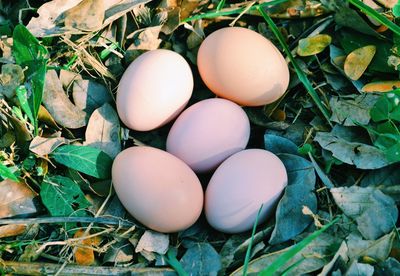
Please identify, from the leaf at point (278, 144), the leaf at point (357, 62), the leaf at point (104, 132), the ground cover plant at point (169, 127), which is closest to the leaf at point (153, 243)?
the ground cover plant at point (169, 127)

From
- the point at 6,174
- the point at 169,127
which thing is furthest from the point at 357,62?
the point at 6,174

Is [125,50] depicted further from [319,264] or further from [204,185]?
[319,264]

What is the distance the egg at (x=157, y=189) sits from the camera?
129cm

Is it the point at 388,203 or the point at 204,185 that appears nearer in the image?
the point at 388,203

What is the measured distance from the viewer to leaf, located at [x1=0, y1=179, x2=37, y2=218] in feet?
4.45

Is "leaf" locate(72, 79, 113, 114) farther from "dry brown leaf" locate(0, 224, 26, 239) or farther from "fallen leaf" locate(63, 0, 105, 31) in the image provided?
"dry brown leaf" locate(0, 224, 26, 239)

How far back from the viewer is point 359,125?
139 centimetres

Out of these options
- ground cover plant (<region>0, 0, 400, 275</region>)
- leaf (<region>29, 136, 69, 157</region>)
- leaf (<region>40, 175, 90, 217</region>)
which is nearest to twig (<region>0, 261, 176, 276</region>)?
ground cover plant (<region>0, 0, 400, 275</region>)

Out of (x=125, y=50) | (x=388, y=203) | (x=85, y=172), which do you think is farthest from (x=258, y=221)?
(x=125, y=50)

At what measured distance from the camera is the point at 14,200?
1.36 metres

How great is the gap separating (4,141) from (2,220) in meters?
0.19

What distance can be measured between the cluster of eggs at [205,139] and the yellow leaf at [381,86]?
0.19 metres

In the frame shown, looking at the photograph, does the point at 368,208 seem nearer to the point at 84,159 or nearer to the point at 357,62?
the point at 357,62

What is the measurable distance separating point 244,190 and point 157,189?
18 centimetres
